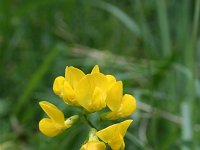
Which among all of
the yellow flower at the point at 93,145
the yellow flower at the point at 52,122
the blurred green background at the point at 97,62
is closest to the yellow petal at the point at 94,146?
the yellow flower at the point at 93,145

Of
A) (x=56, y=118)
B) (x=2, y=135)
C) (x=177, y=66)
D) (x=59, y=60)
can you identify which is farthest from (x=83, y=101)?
(x=59, y=60)

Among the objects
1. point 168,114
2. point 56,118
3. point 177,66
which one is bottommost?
point 168,114

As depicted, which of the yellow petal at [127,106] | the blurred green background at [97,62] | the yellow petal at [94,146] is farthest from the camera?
the blurred green background at [97,62]

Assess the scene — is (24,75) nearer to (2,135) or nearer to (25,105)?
(25,105)

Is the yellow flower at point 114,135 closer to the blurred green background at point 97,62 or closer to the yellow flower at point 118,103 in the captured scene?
the yellow flower at point 118,103

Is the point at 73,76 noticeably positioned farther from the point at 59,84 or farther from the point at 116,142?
the point at 116,142

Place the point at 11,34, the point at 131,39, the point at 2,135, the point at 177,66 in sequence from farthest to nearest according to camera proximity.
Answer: the point at 131,39 < the point at 11,34 < the point at 177,66 < the point at 2,135

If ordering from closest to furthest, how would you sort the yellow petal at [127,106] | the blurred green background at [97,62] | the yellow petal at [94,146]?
1. the yellow petal at [94,146]
2. the yellow petal at [127,106]
3. the blurred green background at [97,62]

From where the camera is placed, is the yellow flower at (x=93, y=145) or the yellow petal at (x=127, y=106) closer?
the yellow flower at (x=93, y=145)
